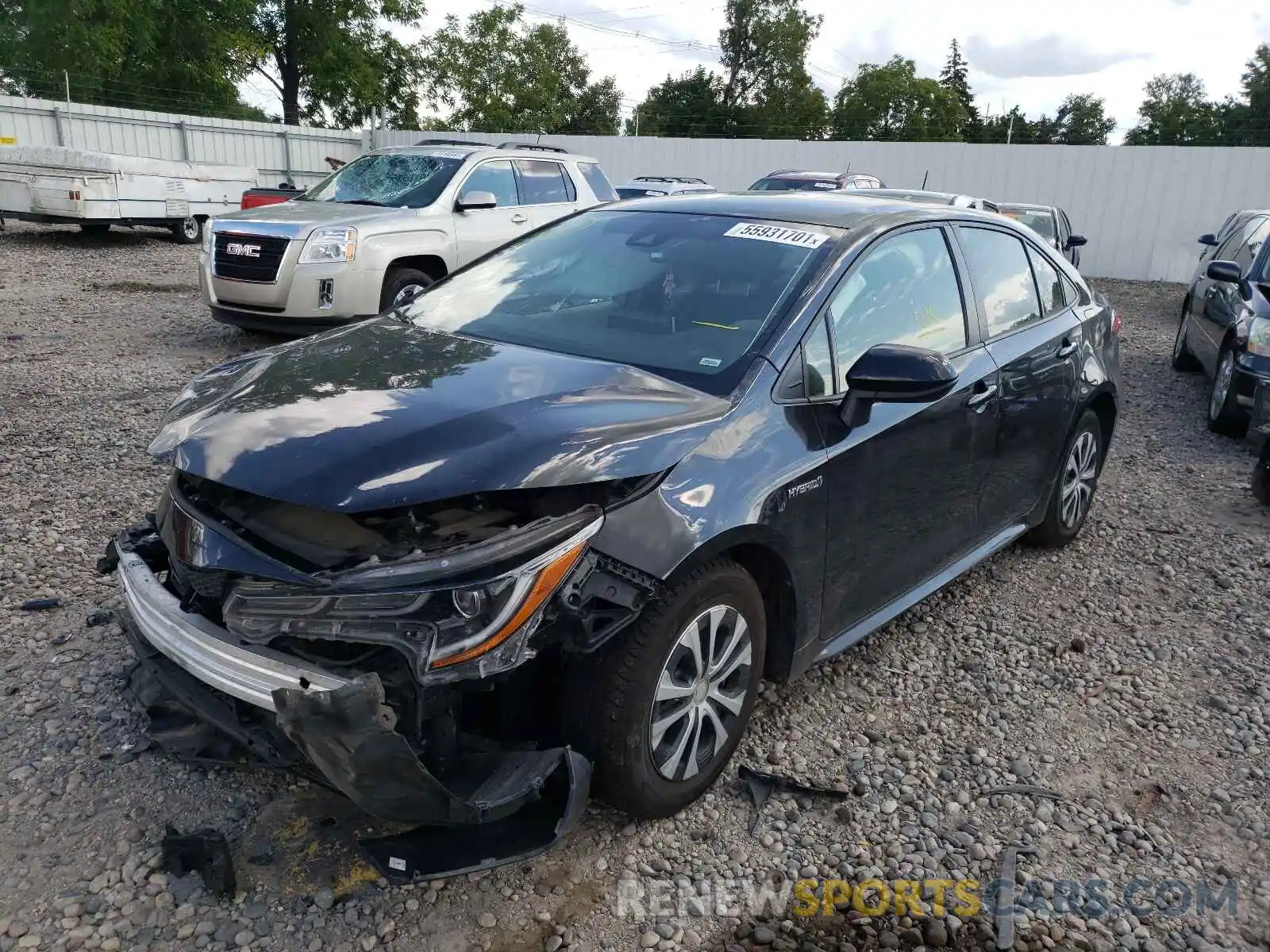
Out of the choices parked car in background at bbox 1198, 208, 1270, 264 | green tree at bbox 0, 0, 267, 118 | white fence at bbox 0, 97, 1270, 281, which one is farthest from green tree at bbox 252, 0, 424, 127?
parked car in background at bbox 1198, 208, 1270, 264

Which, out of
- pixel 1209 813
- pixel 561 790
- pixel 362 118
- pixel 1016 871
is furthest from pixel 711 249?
pixel 362 118

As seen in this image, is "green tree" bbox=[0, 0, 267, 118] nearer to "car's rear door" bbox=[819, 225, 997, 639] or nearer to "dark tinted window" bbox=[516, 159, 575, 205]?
"dark tinted window" bbox=[516, 159, 575, 205]

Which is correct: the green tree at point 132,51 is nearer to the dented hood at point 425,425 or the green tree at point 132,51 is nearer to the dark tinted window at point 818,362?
the dented hood at point 425,425

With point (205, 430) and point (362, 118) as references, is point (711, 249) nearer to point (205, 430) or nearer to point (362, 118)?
point (205, 430)

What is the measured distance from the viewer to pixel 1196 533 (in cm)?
563

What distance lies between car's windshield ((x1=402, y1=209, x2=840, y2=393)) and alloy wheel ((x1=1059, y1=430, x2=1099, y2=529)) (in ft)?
7.18

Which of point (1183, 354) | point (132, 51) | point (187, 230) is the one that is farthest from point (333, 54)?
point (1183, 354)

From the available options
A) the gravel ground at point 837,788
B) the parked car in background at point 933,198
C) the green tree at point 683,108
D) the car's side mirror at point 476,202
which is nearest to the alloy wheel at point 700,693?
the gravel ground at point 837,788

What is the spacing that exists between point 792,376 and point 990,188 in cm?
2138

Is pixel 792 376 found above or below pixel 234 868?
above

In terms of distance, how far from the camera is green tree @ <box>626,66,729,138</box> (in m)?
56.1

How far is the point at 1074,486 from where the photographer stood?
16.6ft

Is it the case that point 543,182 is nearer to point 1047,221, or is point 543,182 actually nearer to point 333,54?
point 1047,221

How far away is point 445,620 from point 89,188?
17.1 meters
